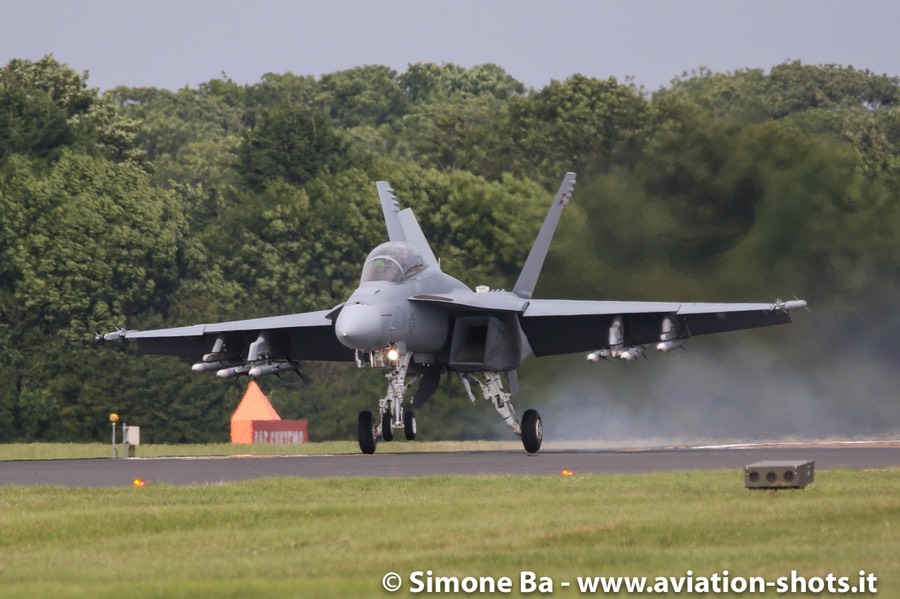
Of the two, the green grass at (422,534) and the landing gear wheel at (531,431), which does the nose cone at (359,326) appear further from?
the green grass at (422,534)

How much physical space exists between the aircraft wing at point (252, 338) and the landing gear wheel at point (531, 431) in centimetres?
384

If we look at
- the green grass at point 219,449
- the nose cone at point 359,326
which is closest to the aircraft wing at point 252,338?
the nose cone at point 359,326

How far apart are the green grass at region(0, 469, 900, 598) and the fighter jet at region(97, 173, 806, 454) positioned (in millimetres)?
8715

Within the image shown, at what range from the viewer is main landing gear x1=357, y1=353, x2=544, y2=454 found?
28672 mm

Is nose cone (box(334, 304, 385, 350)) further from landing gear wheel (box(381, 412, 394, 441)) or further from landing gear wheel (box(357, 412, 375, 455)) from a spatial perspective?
landing gear wheel (box(357, 412, 375, 455))

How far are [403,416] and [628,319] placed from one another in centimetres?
433

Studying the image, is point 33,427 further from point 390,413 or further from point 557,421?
point 390,413

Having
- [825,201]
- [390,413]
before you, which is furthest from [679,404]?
[390,413]

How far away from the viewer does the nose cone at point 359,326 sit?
2675cm

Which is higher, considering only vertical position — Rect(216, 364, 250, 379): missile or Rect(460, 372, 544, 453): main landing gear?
Rect(216, 364, 250, 379): missile

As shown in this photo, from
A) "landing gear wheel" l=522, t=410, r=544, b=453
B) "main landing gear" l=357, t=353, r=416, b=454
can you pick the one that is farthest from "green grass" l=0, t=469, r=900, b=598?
"landing gear wheel" l=522, t=410, r=544, b=453

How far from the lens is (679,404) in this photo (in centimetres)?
3847

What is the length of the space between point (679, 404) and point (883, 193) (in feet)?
21.9

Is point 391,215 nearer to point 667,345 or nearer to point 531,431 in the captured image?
point 531,431
